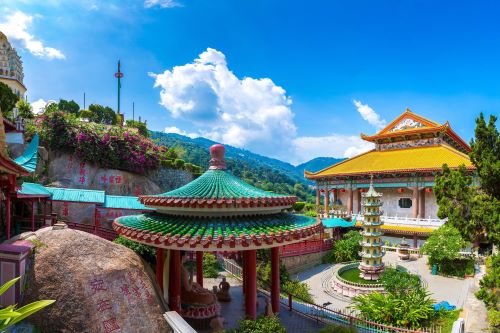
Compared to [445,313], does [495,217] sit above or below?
above

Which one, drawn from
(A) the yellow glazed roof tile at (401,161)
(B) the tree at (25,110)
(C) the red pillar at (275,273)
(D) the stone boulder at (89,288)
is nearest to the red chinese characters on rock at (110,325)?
(D) the stone boulder at (89,288)

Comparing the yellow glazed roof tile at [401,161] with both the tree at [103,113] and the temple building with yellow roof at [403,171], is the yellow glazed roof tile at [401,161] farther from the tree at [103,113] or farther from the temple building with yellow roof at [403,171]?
the tree at [103,113]

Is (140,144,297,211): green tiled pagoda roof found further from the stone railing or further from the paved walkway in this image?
the stone railing

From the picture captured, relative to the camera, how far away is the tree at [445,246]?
20.5 metres

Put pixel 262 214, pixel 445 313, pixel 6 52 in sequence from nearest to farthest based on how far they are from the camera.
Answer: pixel 262 214 < pixel 445 313 < pixel 6 52

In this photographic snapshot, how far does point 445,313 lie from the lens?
45.6 feet

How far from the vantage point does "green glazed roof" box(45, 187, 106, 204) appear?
17938 millimetres

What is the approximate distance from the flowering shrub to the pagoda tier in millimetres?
19663

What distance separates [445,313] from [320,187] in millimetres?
23647

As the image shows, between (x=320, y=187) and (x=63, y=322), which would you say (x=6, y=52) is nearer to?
(x=320, y=187)

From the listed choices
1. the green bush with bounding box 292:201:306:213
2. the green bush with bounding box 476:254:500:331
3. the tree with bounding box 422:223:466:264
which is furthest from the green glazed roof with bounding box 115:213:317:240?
the green bush with bounding box 292:201:306:213

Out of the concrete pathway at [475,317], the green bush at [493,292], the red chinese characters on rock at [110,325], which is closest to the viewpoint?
the red chinese characters on rock at [110,325]

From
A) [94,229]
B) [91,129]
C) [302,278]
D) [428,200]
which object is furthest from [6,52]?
[428,200]

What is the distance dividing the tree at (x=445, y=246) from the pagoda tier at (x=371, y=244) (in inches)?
147
